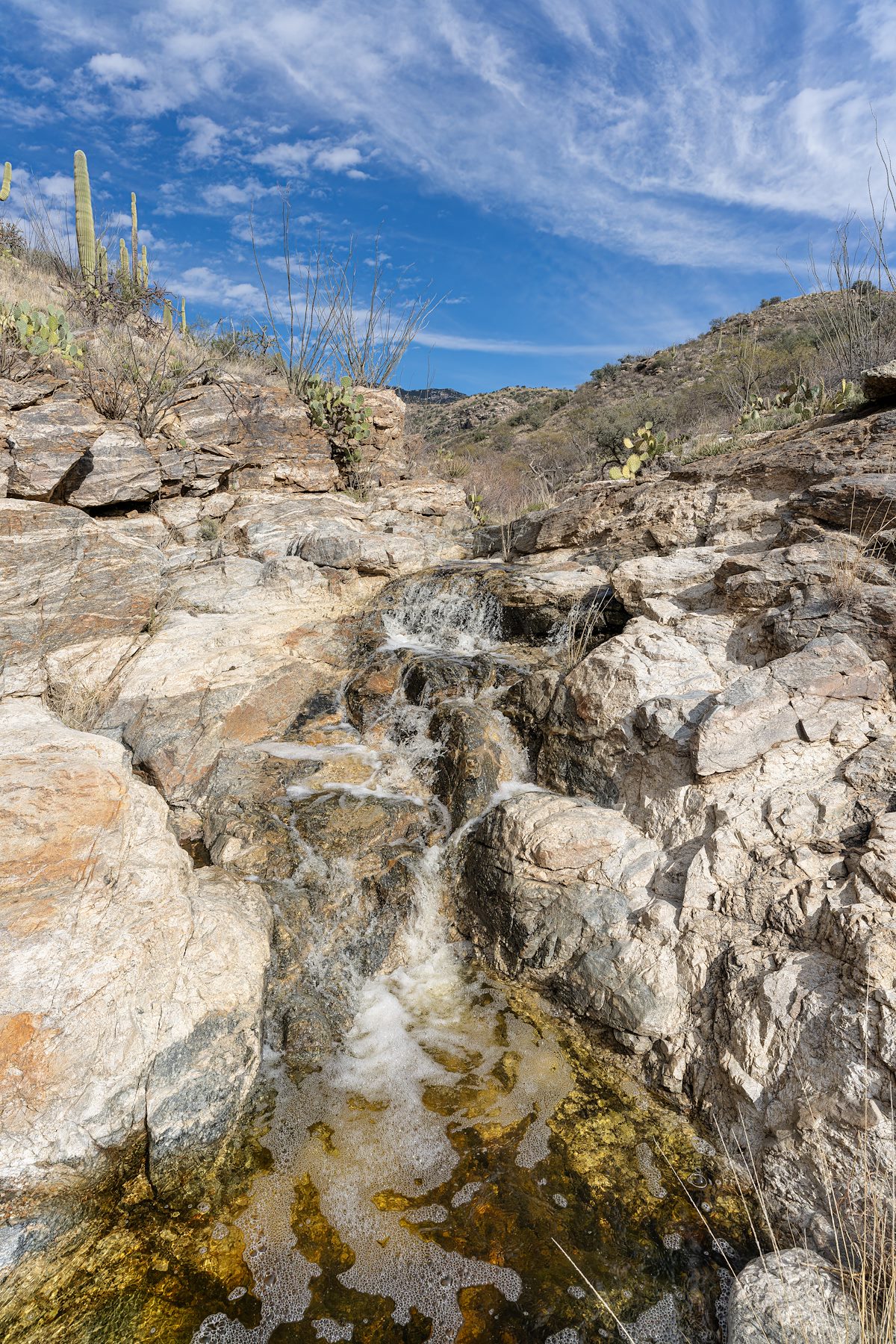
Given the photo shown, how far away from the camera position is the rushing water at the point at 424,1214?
2387 millimetres

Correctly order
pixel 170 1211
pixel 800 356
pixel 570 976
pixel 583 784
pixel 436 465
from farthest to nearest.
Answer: pixel 800 356 < pixel 436 465 < pixel 583 784 < pixel 570 976 < pixel 170 1211

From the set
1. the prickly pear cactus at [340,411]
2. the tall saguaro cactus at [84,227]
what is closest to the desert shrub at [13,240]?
the tall saguaro cactus at [84,227]

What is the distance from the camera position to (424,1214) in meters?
2.73

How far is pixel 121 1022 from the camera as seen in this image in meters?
2.96

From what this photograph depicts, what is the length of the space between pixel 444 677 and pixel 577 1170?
148 inches

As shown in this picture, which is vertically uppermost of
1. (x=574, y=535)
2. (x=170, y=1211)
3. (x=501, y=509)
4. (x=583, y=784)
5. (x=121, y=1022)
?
(x=501, y=509)

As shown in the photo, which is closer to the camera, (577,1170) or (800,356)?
(577,1170)

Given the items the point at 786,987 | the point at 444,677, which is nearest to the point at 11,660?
the point at 444,677

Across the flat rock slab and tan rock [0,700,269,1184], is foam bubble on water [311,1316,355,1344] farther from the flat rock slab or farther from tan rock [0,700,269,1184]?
the flat rock slab

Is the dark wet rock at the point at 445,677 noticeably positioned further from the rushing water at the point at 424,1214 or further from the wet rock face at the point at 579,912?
the rushing water at the point at 424,1214

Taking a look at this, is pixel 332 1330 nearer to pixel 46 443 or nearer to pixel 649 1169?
pixel 649 1169

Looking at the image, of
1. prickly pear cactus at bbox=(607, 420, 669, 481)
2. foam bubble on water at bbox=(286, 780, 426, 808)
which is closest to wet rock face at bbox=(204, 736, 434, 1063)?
foam bubble on water at bbox=(286, 780, 426, 808)

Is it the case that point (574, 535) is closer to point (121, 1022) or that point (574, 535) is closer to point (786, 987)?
point (786, 987)

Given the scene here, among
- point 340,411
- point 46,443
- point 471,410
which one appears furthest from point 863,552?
point 471,410
